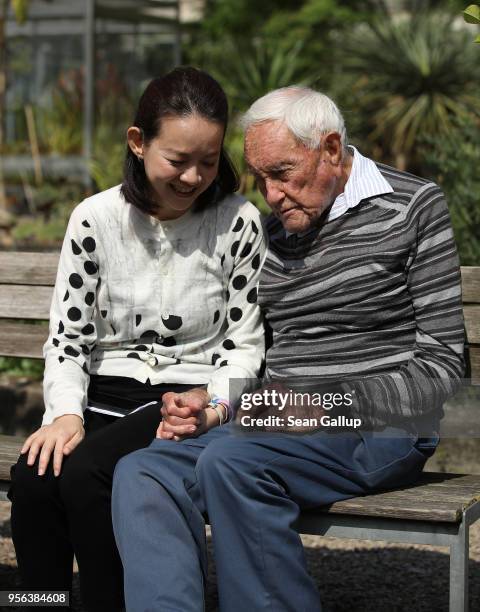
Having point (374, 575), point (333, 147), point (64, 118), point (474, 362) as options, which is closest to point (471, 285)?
point (474, 362)

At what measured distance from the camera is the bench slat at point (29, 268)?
4164 mm

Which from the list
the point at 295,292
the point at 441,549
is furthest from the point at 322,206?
the point at 441,549

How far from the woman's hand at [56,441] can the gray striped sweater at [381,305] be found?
58cm

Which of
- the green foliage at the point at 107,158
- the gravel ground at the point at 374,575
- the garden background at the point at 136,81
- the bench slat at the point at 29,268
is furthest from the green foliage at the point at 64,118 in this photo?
the bench slat at the point at 29,268

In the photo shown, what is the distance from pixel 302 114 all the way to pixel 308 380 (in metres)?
0.72

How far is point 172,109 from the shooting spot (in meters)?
3.26

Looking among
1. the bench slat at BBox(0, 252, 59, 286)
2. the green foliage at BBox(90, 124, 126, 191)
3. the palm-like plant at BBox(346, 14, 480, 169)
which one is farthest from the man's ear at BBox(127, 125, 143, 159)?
the palm-like plant at BBox(346, 14, 480, 169)

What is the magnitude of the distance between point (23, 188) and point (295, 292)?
1229 centimetres

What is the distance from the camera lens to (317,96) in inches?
128

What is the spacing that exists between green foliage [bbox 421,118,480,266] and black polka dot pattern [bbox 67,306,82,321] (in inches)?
80.9

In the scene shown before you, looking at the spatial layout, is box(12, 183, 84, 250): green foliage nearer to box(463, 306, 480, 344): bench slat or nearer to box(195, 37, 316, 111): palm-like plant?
box(195, 37, 316, 111): palm-like plant

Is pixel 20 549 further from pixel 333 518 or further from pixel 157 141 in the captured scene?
pixel 157 141

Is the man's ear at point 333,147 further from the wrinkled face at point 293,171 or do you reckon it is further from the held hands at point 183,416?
the held hands at point 183,416

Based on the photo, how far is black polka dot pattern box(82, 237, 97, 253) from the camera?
3453 millimetres
